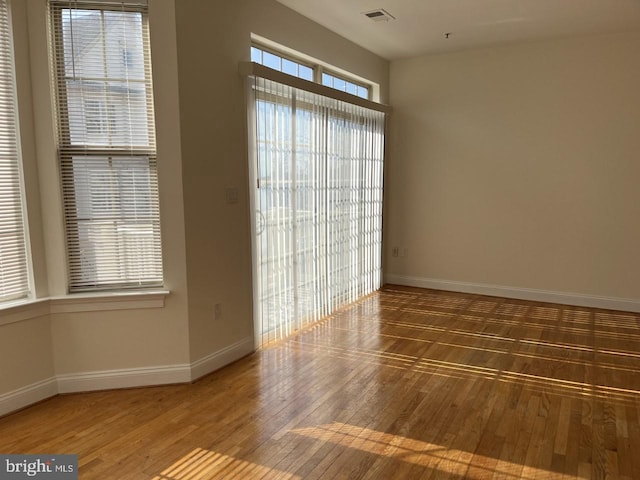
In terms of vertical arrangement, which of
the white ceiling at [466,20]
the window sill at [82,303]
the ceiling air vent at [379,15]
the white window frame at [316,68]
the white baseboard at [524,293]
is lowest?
the white baseboard at [524,293]

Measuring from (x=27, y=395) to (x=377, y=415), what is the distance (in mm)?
2097

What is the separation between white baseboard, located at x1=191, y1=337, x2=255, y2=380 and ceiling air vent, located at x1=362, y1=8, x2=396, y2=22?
2883mm

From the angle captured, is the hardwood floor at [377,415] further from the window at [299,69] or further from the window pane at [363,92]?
the window pane at [363,92]

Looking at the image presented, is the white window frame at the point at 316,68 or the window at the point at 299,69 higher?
the white window frame at the point at 316,68

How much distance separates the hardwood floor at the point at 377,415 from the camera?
2.38 m

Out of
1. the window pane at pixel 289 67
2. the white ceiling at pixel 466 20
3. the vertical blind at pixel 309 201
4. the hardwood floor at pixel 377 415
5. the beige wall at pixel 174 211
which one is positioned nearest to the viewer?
the hardwood floor at pixel 377 415

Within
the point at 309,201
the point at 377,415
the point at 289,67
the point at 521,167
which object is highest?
the point at 289,67

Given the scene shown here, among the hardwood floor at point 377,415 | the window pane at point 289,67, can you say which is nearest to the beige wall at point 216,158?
the window pane at point 289,67

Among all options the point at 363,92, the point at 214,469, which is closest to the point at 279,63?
the point at 363,92

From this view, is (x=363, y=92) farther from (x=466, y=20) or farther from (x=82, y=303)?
(x=82, y=303)

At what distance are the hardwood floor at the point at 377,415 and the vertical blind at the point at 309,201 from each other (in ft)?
1.62

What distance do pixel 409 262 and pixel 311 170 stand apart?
227cm

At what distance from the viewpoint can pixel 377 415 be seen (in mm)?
2871

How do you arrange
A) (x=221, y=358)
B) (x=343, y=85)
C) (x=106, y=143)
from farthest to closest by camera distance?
(x=343, y=85)
(x=221, y=358)
(x=106, y=143)
